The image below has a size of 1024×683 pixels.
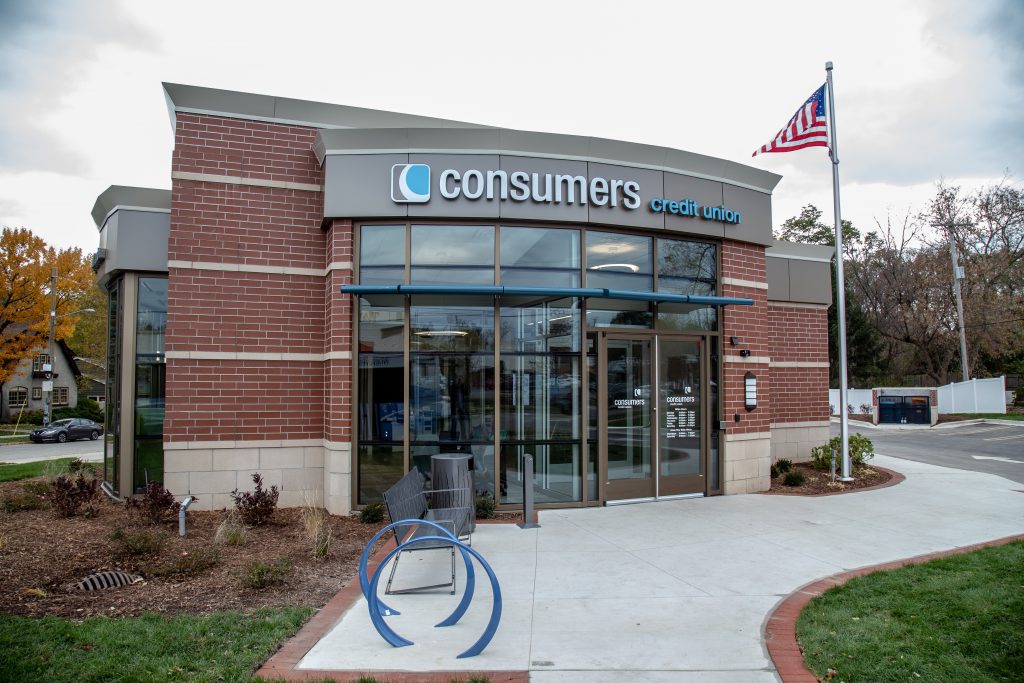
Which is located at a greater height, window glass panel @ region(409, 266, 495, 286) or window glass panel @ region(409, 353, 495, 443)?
window glass panel @ region(409, 266, 495, 286)

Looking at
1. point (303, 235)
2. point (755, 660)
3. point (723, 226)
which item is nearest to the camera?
point (755, 660)

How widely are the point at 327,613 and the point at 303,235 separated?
615 cm

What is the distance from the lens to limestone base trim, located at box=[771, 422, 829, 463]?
14.1 meters

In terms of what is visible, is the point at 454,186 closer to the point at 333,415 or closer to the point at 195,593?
the point at 333,415

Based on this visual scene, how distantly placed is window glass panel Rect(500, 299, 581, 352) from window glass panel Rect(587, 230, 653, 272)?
0.59m

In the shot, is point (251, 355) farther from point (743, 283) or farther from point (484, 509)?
point (743, 283)

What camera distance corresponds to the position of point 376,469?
9.27m

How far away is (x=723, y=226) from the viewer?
10.7 meters

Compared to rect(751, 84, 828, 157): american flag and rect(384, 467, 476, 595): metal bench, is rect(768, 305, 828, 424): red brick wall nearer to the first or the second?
rect(751, 84, 828, 157): american flag

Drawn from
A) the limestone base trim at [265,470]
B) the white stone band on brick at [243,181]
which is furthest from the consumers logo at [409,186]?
the limestone base trim at [265,470]

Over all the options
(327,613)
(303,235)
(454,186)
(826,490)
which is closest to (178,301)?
(303,235)

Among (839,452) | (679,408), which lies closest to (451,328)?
(679,408)

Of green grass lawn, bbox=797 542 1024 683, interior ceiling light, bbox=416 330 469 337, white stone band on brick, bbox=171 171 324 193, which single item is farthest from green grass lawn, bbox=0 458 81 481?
green grass lawn, bbox=797 542 1024 683

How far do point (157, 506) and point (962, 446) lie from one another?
21.6 meters
